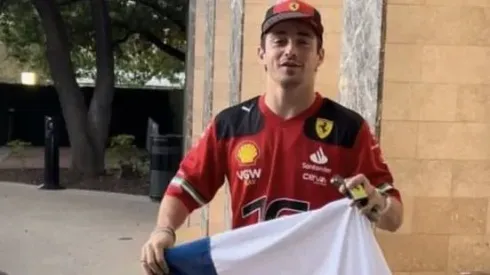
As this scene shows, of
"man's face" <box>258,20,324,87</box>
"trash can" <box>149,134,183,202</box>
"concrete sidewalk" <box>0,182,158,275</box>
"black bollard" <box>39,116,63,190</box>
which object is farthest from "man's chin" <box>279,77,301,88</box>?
"black bollard" <box>39,116,63,190</box>

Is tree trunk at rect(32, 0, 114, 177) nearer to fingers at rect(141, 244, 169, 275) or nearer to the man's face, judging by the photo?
fingers at rect(141, 244, 169, 275)

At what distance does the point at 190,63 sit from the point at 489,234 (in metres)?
8.28

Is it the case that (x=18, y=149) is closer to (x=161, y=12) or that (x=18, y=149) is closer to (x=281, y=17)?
(x=161, y=12)

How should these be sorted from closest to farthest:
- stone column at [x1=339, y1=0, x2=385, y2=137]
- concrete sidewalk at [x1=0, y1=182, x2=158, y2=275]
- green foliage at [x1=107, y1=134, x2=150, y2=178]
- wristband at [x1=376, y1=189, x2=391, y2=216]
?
wristband at [x1=376, y1=189, x2=391, y2=216] < stone column at [x1=339, y1=0, x2=385, y2=137] < concrete sidewalk at [x1=0, y1=182, x2=158, y2=275] < green foliage at [x1=107, y1=134, x2=150, y2=178]

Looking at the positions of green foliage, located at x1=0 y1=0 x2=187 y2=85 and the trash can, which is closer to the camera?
the trash can

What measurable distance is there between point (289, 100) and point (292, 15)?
0.26m

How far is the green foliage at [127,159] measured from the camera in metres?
17.9

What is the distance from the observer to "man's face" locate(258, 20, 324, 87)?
298cm

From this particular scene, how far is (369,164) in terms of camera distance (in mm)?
3039

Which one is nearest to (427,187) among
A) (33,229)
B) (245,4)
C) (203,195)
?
(203,195)

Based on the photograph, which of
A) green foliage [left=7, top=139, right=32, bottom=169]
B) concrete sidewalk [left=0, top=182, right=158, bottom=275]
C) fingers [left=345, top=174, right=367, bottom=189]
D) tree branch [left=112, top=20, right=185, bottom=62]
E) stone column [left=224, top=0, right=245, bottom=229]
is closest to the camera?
fingers [left=345, top=174, right=367, bottom=189]

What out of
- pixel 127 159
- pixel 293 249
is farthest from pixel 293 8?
pixel 127 159

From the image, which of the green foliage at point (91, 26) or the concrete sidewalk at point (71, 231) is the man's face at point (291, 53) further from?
the green foliage at point (91, 26)

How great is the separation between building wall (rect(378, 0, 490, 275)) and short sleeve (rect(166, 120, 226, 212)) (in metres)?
2.03
